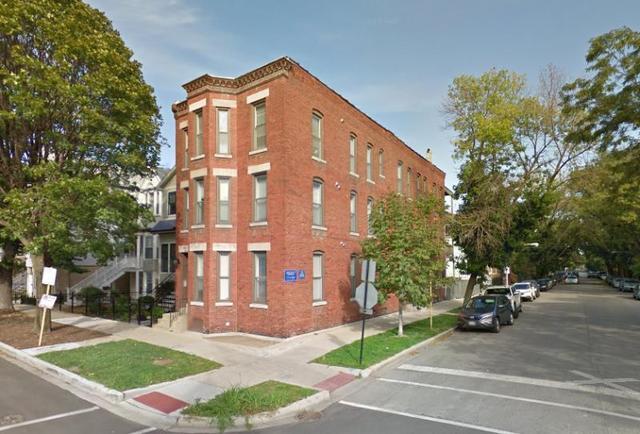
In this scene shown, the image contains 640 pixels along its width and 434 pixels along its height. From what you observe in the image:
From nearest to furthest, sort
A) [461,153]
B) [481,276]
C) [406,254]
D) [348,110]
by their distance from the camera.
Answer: [406,254] → [348,110] → [481,276] → [461,153]

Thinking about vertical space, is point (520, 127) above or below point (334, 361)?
above

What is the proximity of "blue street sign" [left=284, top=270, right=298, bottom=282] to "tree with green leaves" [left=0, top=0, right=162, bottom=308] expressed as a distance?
21.3 feet

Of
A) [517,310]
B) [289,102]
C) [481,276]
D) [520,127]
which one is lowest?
[517,310]

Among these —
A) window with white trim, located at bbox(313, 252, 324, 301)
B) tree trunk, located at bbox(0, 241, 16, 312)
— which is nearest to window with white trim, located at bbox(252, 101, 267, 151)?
window with white trim, located at bbox(313, 252, 324, 301)

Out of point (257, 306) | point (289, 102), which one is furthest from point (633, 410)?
point (289, 102)

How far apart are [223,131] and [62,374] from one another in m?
10.5

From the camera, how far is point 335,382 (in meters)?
10.2

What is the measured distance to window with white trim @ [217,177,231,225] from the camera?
17453mm

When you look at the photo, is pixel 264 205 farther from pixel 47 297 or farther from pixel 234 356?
pixel 47 297

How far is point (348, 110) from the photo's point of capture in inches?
814

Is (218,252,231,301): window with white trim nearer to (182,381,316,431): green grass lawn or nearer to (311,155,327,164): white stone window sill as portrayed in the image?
(311,155,327,164): white stone window sill

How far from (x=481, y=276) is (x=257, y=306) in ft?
50.2

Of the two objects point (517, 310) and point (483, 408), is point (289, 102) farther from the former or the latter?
point (517, 310)

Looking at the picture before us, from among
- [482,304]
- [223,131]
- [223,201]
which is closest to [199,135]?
[223,131]
